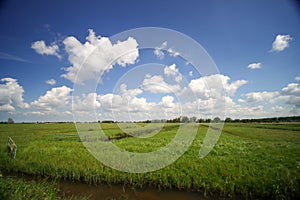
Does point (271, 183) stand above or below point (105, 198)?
above

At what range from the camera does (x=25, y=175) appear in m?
12.6

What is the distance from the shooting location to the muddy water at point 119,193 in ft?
29.5

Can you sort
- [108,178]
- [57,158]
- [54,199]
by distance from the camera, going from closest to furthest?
[54,199] → [108,178] → [57,158]

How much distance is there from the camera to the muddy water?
29.5ft

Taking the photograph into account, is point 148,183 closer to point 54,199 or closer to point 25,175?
point 54,199

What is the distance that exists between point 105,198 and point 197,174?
517cm

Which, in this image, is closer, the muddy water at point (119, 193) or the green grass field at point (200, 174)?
the green grass field at point (200, 174)

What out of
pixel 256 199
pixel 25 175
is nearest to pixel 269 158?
pixel 256 199

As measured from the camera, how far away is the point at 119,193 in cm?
952

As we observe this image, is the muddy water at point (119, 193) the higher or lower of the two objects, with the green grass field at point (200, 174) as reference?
lower

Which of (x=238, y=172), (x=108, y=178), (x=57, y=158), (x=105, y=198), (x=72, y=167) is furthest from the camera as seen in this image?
(x=57, y=158)

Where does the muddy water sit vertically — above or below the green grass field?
below

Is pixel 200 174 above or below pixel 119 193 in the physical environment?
above

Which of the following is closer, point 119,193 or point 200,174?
point 119,193
